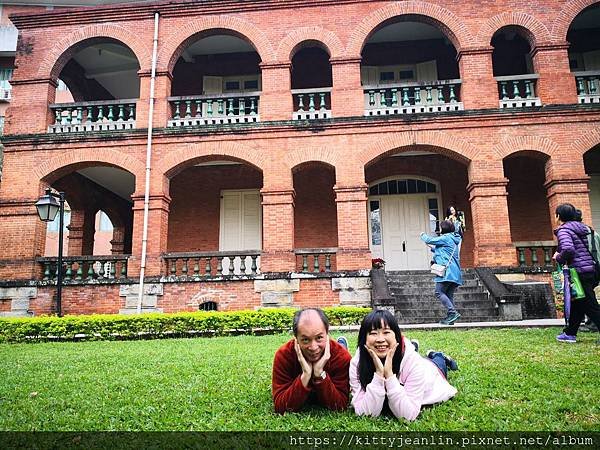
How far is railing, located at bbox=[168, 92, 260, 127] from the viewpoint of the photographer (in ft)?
42.3

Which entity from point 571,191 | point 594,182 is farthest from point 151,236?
point 594,182

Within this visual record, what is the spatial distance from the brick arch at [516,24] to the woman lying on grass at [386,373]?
38.6 ft

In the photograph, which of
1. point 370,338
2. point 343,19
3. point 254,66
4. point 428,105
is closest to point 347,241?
point 428,105

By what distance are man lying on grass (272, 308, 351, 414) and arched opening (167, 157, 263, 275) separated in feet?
38.0

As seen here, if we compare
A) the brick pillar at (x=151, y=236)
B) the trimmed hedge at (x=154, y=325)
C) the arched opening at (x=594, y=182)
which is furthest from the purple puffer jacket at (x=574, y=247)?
the arched opening at (x=594, y=182)

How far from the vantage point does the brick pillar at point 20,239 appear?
39.7 feet

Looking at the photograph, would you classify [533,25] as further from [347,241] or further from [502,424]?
[502,424]

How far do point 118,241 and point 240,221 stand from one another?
562 centimetres

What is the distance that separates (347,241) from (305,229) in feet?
9.96

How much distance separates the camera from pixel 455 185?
1471cm

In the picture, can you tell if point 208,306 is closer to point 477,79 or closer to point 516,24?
point 477,79

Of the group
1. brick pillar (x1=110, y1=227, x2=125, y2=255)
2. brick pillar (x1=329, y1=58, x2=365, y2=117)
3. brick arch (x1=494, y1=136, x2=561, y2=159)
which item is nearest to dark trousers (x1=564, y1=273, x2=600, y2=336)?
brick arch (x1=494, y1=136, x2=561, y2=159)

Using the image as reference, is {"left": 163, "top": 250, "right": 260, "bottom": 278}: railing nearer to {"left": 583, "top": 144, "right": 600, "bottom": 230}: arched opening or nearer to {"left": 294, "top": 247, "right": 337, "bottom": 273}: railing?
{"left": 294, "top": 247, "right": 337, "bottom": 273}: railing

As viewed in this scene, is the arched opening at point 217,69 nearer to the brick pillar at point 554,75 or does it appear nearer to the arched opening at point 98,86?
the arched opening at point 98,86
